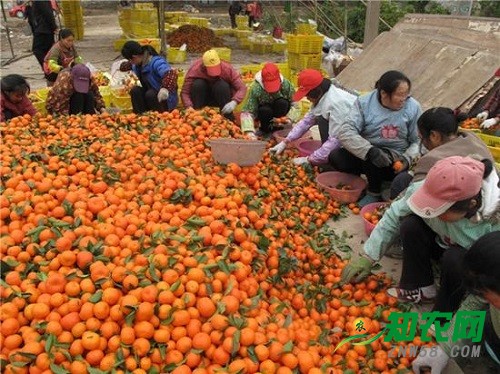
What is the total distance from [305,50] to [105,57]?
637cm

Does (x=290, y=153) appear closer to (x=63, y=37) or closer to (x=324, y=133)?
(x=324, y=133)

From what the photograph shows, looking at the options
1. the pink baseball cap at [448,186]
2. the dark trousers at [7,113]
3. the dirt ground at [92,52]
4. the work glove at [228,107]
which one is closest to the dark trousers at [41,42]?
the dirt ground at [92,52]

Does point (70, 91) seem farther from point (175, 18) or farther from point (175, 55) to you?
point (175, 18)

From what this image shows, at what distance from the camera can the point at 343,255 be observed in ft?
11.8

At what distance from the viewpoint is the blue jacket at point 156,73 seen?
19.1 feet

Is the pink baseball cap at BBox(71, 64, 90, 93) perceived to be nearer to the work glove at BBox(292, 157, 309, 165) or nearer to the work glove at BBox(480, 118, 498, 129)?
the work glove at BBox(292, 157, 309, 165)

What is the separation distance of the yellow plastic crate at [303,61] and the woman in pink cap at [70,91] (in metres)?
4.43

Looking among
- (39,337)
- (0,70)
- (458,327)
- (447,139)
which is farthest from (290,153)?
(0,70)

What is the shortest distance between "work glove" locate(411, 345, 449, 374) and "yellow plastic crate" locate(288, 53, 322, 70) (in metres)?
7.05

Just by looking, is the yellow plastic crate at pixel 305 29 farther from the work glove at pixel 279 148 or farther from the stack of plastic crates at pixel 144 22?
the work glove at pixel 279 148

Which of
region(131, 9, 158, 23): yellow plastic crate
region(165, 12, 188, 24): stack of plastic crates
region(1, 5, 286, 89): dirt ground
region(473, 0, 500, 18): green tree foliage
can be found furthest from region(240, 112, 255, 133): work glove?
region(473, 0, 500, 18): green tree foliage

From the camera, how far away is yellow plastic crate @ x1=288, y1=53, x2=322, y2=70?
861 centimetres

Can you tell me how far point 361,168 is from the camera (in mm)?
4586

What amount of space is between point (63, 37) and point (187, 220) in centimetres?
492
